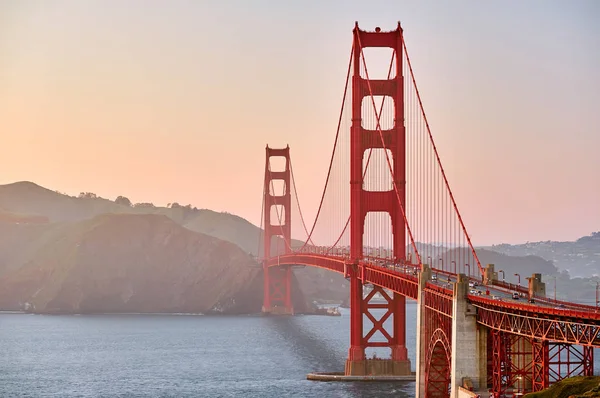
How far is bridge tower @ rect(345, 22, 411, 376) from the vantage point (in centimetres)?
7925

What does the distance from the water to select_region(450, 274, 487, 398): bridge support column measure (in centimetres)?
2126

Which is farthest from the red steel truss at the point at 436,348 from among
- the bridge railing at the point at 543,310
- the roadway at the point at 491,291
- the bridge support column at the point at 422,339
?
the bridge railing at the point at 543,310

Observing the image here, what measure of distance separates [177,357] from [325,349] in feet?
48.0

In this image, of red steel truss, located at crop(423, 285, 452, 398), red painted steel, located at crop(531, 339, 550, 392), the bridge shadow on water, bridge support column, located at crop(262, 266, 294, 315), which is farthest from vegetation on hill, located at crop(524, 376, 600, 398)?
bridge support column, located at crop(262, 266, 294, 315)

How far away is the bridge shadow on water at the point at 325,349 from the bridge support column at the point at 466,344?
19.7 metres

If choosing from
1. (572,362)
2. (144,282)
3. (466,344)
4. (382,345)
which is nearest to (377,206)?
(382,345)

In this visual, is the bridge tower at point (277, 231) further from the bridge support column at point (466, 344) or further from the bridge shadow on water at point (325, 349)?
the bridge support column at point (466, 344)

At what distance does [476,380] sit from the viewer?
5075cm

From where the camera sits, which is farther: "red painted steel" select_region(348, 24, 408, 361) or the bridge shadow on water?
"red painted steel" select_region(348, 24, 408, 361)

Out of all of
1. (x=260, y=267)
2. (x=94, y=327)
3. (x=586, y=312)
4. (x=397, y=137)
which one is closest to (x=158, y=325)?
(x=94, y=327)

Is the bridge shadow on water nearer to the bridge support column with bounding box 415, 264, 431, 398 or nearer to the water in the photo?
the water

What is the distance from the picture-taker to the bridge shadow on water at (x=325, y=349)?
2926 inches

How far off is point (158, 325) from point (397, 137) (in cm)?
8014

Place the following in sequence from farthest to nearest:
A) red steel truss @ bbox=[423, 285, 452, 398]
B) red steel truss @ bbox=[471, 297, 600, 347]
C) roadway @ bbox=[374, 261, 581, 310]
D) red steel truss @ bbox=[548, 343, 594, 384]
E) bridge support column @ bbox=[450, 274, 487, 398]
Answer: red steel truss @ bbox=[423, 285, 452, 398] → bridge support column @ bbox=[450, 274, 487, 398] → roadway @ bbox=[374, 261, 581, 310] → red steel truss @ bbox=[548, 343, 594, 384] → red steel truss @ bbox=[471, 297, 600, 347]
